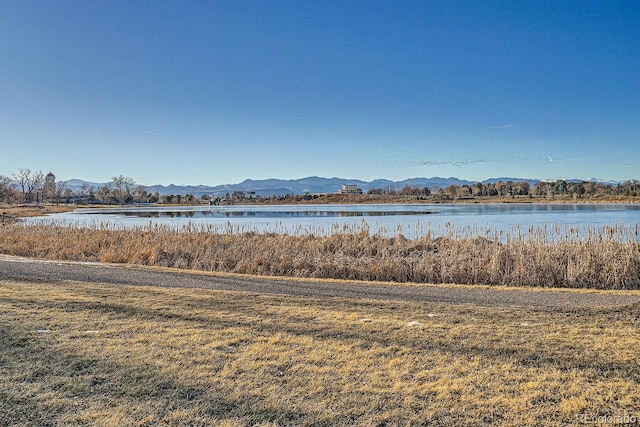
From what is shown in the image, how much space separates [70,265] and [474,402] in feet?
41.7

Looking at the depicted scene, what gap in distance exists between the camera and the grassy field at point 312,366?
3369 millimetres

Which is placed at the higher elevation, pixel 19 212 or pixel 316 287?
pixel 19 212

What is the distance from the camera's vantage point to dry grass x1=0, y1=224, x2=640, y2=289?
11570mm

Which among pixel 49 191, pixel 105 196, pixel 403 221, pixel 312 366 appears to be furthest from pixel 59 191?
pixel 312 366

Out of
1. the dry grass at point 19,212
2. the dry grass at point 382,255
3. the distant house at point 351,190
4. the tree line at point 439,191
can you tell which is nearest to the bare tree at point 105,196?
the tree line at point 439,191

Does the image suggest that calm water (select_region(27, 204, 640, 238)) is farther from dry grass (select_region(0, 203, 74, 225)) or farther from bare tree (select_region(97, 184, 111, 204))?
bare tree (select_region(97, 184, 111, 204))

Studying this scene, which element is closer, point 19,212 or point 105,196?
point 19,212

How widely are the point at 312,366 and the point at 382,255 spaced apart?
390 inches

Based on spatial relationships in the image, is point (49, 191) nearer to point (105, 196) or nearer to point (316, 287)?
point (105, 196)

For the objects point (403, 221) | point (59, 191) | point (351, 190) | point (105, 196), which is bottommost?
point (403, 221)

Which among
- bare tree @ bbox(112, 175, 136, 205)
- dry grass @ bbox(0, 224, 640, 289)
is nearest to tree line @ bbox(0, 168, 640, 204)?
bare tree @ bbox(112, 175, 136, 205)

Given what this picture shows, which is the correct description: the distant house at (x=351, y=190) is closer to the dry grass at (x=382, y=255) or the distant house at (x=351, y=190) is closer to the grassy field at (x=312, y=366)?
the dry grass at (x=382, y=255)

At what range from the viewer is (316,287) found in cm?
1023

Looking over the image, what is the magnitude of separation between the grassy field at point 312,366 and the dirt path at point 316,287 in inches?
71.6
